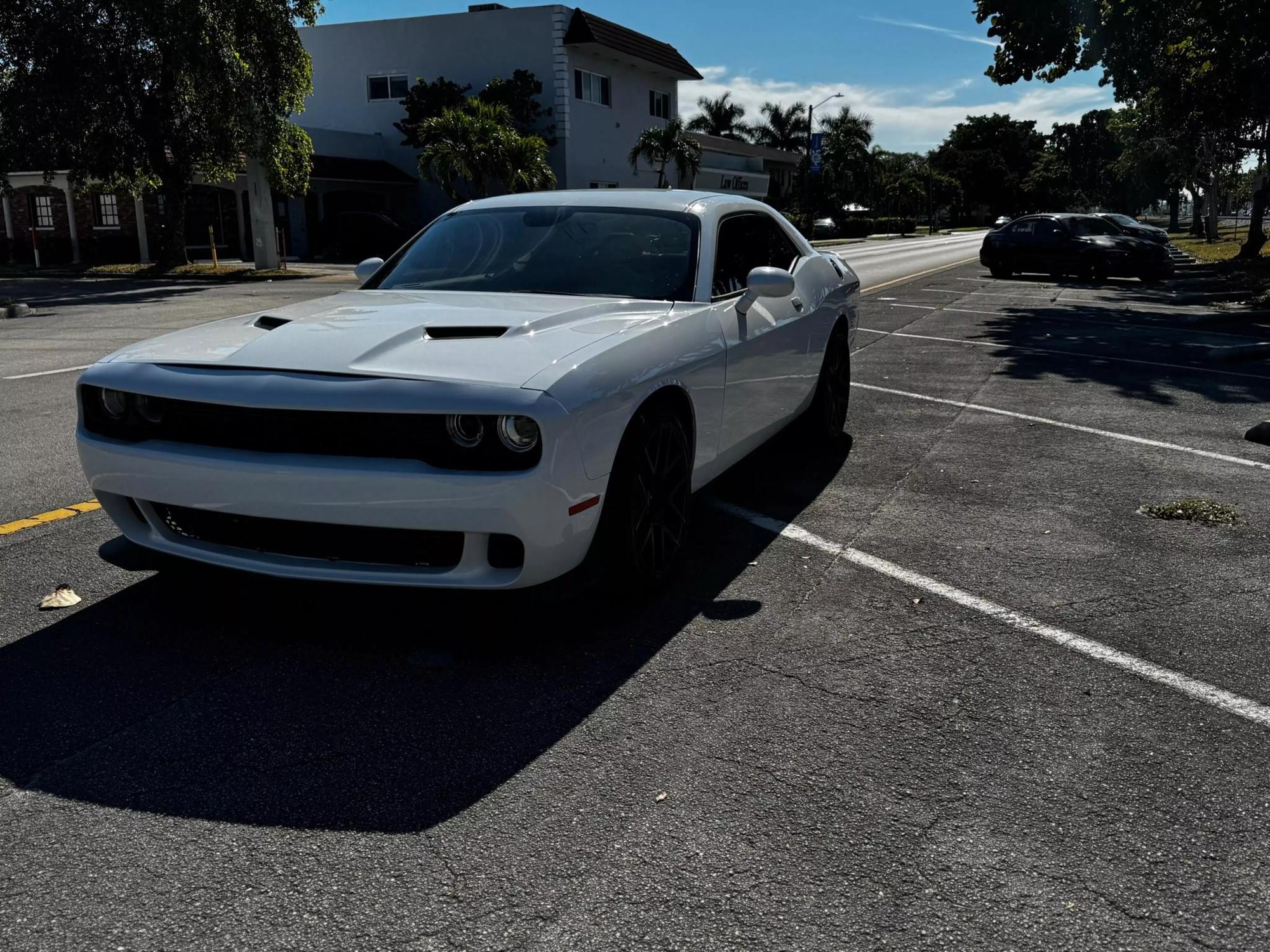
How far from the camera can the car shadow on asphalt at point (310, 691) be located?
9.71ft

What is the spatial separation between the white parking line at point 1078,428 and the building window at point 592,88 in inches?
1491

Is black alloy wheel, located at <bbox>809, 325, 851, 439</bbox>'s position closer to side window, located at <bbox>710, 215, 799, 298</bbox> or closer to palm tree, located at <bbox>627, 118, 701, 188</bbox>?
side window, located at <bbox>710, 215, 799, 298</bbox>

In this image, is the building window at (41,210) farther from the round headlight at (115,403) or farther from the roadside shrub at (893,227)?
the roadside shrub at (893,227)

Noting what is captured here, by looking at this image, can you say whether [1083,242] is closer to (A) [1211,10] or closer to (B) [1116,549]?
(A) [1211,10]

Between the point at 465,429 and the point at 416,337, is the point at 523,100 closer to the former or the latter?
the point at 416,337

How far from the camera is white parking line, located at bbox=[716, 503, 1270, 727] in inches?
140

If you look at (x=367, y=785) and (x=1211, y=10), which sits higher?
(x=1211, y=10)

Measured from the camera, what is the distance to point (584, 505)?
3705 millimetres

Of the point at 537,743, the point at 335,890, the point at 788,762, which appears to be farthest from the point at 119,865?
the point at 788,762

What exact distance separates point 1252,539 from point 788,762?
10.8 feet

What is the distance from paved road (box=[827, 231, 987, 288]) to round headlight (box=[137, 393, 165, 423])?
2022 centimetres

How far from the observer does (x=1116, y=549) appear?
16.9ft

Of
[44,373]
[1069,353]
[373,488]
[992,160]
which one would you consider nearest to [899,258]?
[1069,353]

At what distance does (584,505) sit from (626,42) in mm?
46815
